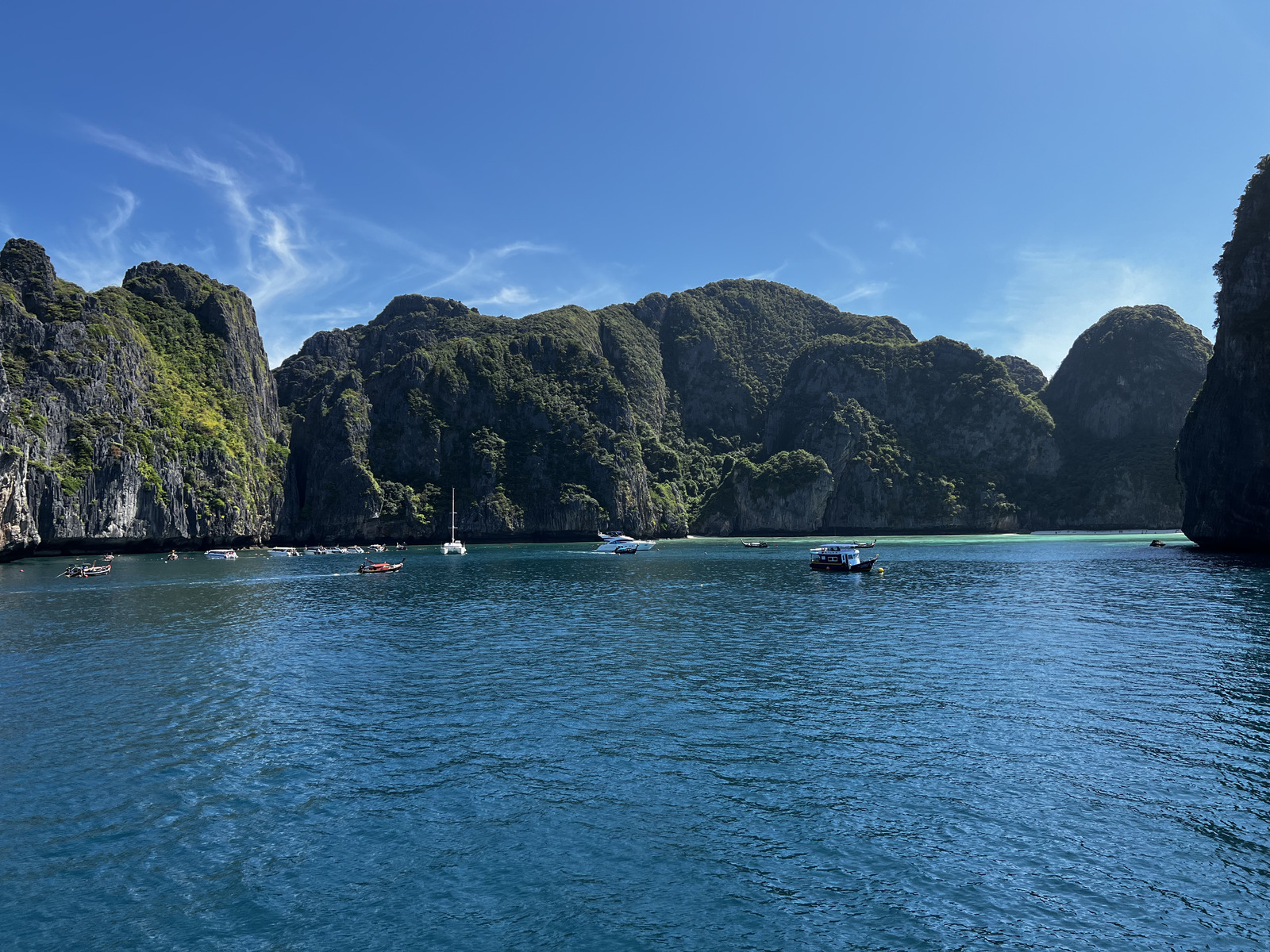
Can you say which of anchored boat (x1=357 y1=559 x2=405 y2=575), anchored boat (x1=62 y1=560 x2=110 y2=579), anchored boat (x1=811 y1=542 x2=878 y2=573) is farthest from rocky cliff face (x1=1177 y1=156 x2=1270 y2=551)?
anchored boat (x1=62 y1=560 x2=110 y2=579)

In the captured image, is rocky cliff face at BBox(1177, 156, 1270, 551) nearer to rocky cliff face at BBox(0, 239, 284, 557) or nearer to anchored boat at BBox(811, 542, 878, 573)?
anchored boat at BBox(811, 542, 878, 573)

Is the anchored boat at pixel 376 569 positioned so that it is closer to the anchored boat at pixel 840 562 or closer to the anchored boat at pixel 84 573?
the anchored boat at pixel 84 573

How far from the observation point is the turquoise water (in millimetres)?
13977

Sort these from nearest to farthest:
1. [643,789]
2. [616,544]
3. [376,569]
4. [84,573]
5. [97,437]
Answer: [643,789], [84,573], [376,569], [97,437], [616,544]

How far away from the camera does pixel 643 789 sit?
2059 centimetres

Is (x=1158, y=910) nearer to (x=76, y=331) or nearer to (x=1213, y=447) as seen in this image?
(x=1213, y=447)

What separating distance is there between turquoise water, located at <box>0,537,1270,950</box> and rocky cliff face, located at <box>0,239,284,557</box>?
10762cm

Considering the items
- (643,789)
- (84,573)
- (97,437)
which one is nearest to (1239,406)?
(643,789)

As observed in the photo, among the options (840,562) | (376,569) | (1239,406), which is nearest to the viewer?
(840,562)

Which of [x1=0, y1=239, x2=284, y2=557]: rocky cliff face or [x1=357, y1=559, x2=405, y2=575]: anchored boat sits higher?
[x1=0, y1=239, x2=284, y2=557]: rocky cliff face

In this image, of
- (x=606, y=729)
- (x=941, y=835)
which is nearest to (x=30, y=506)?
(x=606, y=729)

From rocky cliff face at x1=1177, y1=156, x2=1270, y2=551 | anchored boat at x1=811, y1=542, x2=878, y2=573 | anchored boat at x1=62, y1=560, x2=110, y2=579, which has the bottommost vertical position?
anchored boat at x1=811, y1=542, x2=878, y2=573

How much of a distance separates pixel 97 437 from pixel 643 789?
6543 inches

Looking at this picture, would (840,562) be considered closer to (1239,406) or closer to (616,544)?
(1239,406)
